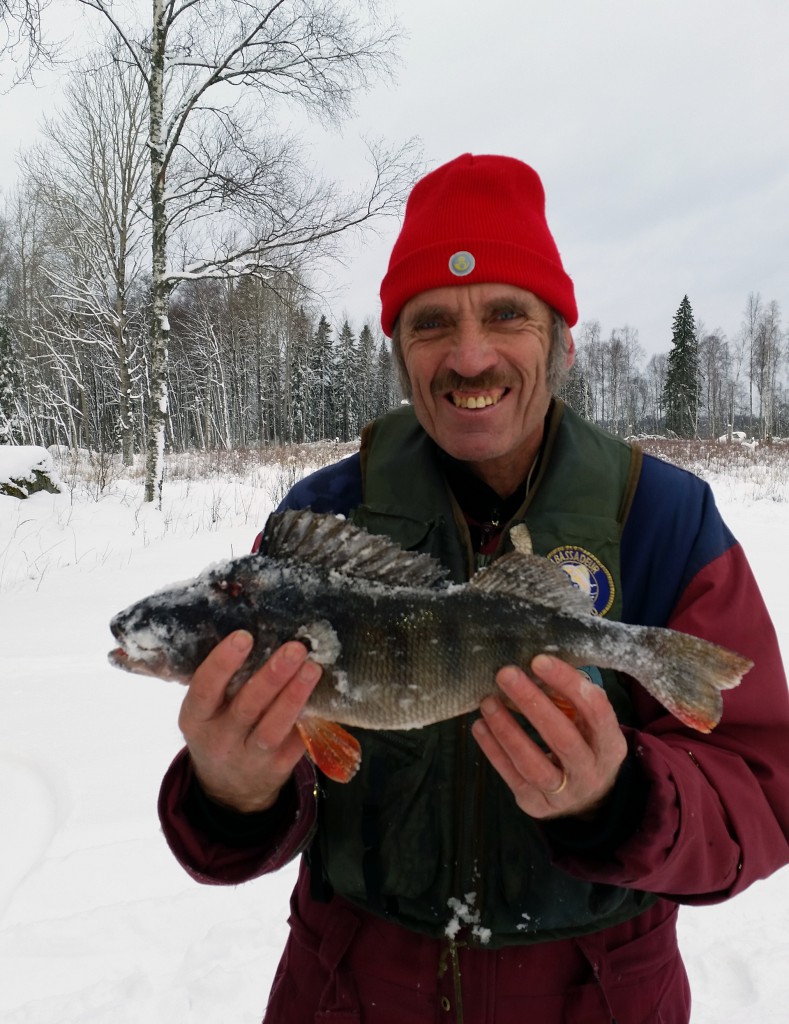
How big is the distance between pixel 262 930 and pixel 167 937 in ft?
1.34

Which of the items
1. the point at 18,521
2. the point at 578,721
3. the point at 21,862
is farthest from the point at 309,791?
the point at 18,521

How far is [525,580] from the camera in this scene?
5.27 ft

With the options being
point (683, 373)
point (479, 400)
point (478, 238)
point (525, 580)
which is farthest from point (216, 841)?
point (683, 373)

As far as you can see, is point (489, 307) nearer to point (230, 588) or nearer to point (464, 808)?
point (230, 588)

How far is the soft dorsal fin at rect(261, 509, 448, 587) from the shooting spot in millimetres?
1648

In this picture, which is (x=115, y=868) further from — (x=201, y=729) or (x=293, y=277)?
(x=293, y=277)

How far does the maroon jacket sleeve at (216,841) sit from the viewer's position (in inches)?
65.6

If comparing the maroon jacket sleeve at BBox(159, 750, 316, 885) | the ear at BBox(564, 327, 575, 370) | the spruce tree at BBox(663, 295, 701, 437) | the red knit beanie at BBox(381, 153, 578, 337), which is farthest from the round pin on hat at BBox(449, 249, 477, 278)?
the spruce tree at BBox(663, 295, 701, 437)

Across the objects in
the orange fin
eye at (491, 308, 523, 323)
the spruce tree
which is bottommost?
the orange fin

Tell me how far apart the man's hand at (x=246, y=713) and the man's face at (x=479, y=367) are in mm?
878

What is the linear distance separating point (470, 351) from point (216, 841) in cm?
158

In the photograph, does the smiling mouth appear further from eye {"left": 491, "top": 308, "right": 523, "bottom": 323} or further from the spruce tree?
the spruce tree

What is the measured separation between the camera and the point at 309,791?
1.83 m

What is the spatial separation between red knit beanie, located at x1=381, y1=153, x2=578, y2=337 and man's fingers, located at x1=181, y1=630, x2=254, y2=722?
1.26 metres
